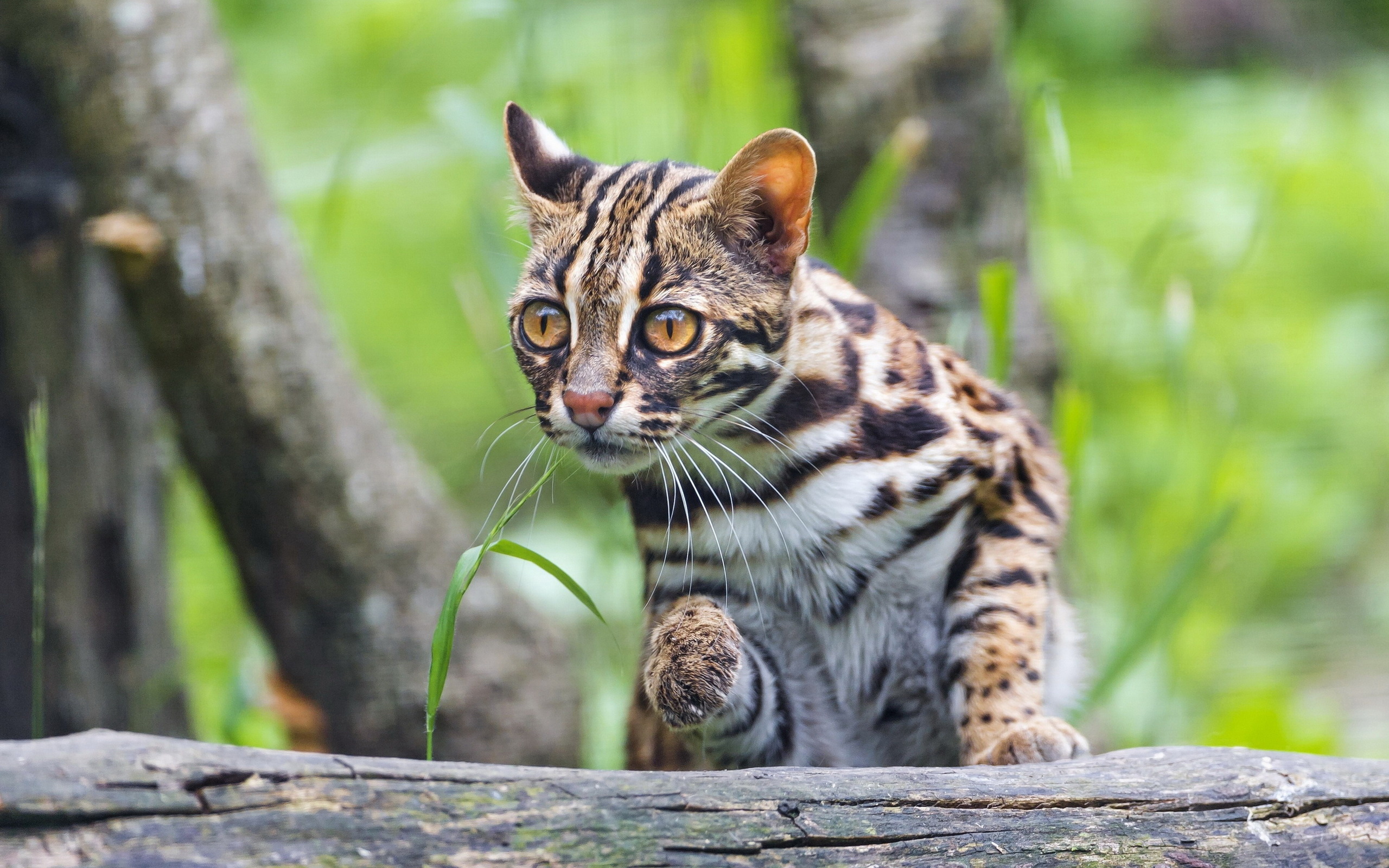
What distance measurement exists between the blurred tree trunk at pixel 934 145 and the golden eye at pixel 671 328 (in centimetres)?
194

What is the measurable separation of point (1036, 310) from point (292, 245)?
2.51m

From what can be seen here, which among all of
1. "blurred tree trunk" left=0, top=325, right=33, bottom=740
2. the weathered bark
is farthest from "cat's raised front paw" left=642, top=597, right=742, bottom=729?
"blurred tree trunk" left=0, top=325, right=33, bottom=740

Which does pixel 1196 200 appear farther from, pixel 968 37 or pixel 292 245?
pixel 292 245

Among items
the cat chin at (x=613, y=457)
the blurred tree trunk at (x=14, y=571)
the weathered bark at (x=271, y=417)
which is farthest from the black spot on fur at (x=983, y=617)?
the blurred tree trunk at (x=14, y=571)

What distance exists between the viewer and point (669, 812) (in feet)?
5.90

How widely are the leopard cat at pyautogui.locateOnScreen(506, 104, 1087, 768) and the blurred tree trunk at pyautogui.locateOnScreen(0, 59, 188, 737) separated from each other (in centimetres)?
182

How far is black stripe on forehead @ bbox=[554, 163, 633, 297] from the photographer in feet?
7.95

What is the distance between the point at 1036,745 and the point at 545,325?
4.07 ft

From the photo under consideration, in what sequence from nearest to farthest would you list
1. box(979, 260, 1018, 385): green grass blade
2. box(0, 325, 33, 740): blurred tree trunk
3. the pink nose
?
the pink nose, box(979, 260, 1018, 385): green grass blade, box(0, 325, 33, 740): blurred tree trunk

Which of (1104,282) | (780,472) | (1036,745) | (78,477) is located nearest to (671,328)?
(780,472)

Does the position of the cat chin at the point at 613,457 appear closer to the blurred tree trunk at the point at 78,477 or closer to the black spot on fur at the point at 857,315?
the black spot on fur at the point at 857,315

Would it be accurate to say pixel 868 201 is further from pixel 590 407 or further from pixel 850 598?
pixel 590 407

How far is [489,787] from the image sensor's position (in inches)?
68.9

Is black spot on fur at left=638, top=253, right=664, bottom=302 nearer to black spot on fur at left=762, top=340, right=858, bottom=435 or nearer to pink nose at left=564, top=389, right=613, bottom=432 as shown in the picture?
pink nose at left=564, top=389, right=613, bottom=432
